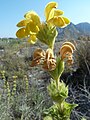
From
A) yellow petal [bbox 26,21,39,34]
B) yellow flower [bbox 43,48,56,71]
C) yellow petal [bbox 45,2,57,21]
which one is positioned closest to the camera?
yellow flower [bbox 43,48,56,71]

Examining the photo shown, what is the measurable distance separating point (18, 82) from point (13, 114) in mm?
1507

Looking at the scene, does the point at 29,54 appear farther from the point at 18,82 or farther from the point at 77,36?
the point at 18,82

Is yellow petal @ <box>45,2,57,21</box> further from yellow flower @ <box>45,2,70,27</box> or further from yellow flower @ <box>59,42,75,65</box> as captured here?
yellow flower @ <box>59,42,75,65</box>

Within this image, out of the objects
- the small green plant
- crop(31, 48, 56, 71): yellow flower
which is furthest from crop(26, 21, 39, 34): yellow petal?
crop(31, 48, 56, 71): yellow flower

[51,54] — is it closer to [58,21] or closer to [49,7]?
[58,21]

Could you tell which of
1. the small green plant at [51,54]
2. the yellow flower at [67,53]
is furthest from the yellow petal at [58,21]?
the yellow flower at [67,53]

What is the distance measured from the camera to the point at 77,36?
7.97 meters

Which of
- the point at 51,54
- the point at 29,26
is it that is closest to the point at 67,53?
the point at 51,54

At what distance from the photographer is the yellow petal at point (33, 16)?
5.43ft

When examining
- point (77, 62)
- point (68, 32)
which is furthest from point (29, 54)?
point (77, 62)

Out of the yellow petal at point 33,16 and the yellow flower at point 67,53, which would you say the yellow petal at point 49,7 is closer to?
the yellow petal at point 33,16

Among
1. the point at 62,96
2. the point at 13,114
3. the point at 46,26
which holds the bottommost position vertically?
the point at 13,114

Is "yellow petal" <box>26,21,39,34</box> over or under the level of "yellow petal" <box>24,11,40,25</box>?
under

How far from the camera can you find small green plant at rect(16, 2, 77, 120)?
152 cm
